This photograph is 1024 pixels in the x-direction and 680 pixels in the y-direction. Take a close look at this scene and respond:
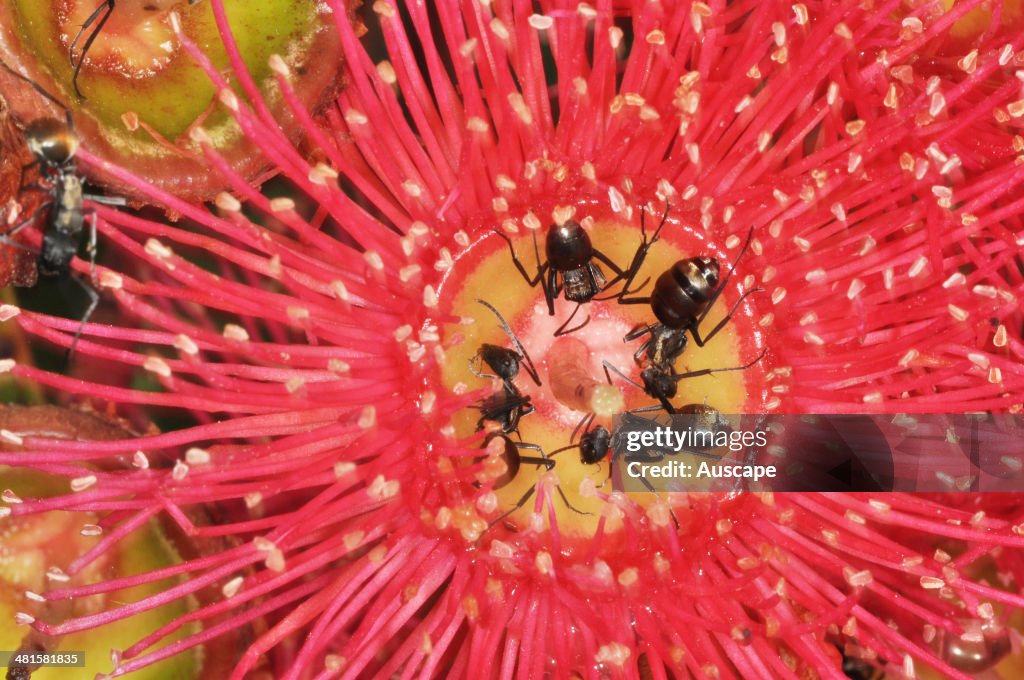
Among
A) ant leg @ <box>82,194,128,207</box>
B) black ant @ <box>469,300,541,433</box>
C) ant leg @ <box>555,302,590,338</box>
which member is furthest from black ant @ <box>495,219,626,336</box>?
ant leg @ <box>82,194,128,207</box>

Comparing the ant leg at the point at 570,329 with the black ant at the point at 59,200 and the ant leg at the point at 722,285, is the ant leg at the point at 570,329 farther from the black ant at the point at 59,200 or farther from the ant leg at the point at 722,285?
the black ant at the point at 59,200

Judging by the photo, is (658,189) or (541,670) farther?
(658,189)

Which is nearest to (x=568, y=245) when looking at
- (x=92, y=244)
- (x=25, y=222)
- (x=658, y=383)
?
(x=658, y=383)

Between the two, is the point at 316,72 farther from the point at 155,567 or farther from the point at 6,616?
the point at 6,616

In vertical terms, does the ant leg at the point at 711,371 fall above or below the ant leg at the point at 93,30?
below

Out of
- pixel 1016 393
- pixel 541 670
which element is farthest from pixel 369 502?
pixel 1016 393

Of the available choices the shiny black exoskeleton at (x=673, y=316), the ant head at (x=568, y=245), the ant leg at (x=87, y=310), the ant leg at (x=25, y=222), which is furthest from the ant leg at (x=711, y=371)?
the ant leg at (x=25, y=222)
